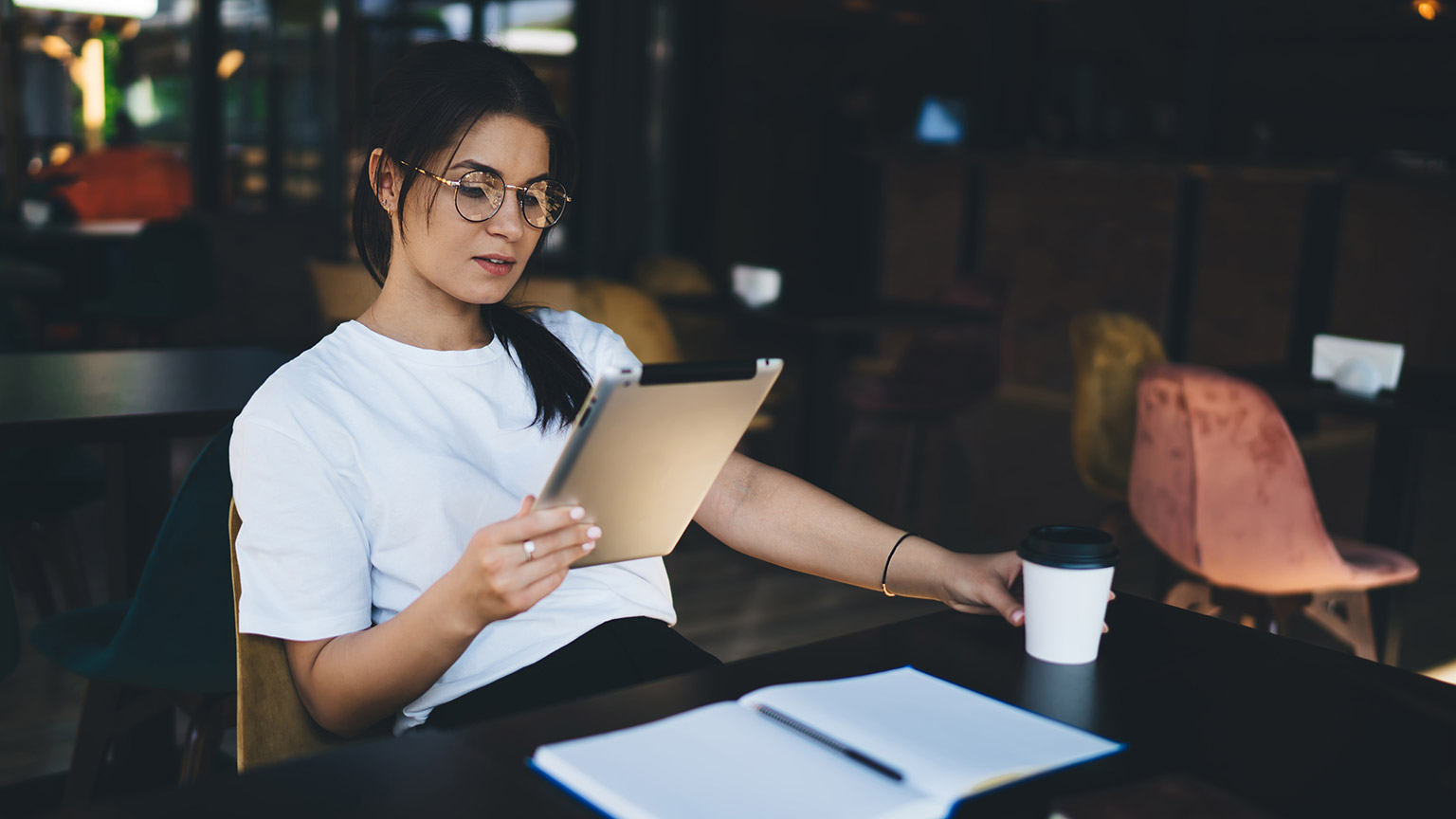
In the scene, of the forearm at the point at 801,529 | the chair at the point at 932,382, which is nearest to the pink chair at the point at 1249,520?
the forearm at the point at 801,529

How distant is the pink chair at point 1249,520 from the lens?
2576 mm

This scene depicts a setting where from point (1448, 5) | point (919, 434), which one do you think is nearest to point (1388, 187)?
point (1448, 5)

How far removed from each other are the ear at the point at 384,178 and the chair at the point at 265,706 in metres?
0.38

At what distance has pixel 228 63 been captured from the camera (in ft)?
23.2

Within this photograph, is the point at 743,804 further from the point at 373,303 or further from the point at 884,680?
the point at 373,303

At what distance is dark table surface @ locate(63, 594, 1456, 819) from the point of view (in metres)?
0.83

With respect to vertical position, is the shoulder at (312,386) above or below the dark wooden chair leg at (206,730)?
above

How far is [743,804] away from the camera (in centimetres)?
81

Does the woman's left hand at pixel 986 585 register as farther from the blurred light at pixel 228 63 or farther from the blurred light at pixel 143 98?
the blurred light at pixel 143 98

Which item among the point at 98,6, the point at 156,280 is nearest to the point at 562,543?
the point at 156,280

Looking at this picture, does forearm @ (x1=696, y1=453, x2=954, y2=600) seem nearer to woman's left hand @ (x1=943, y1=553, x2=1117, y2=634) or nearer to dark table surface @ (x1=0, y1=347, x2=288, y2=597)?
woman's left hand @ (x1=943, y1=553, x2=1117, y2=634)

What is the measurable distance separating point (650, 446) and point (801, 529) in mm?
472

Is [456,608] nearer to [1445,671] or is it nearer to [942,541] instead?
[1445,671]

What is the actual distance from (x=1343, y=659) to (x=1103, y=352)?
225cm
